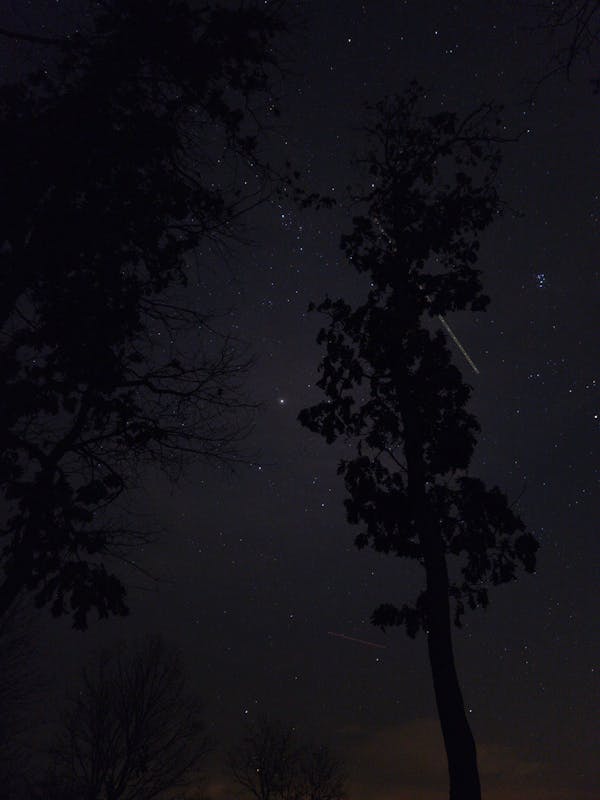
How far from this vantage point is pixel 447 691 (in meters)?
12.2

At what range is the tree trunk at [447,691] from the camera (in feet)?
37.2

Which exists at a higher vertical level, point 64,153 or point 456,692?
point 64,153

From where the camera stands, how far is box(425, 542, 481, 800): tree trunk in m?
11.3

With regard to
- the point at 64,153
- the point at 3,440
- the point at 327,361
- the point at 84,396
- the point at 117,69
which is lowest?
the point at 3,440

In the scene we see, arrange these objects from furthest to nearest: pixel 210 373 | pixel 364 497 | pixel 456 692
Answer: pixel 364 497 → pixel 456 692 → pixel 210 373

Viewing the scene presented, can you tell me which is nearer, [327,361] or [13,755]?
[327,361]

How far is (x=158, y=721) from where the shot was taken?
31.9 meters

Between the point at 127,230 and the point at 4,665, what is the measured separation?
101ft

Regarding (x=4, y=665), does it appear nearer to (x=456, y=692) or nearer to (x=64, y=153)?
(x=456, y=692)

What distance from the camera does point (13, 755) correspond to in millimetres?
33094

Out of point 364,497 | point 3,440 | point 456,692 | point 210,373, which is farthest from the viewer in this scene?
point 364,497

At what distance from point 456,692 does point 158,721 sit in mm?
24179

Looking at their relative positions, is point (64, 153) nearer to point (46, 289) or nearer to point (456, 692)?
point (46, 289)

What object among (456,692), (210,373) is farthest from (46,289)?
(456,692)
